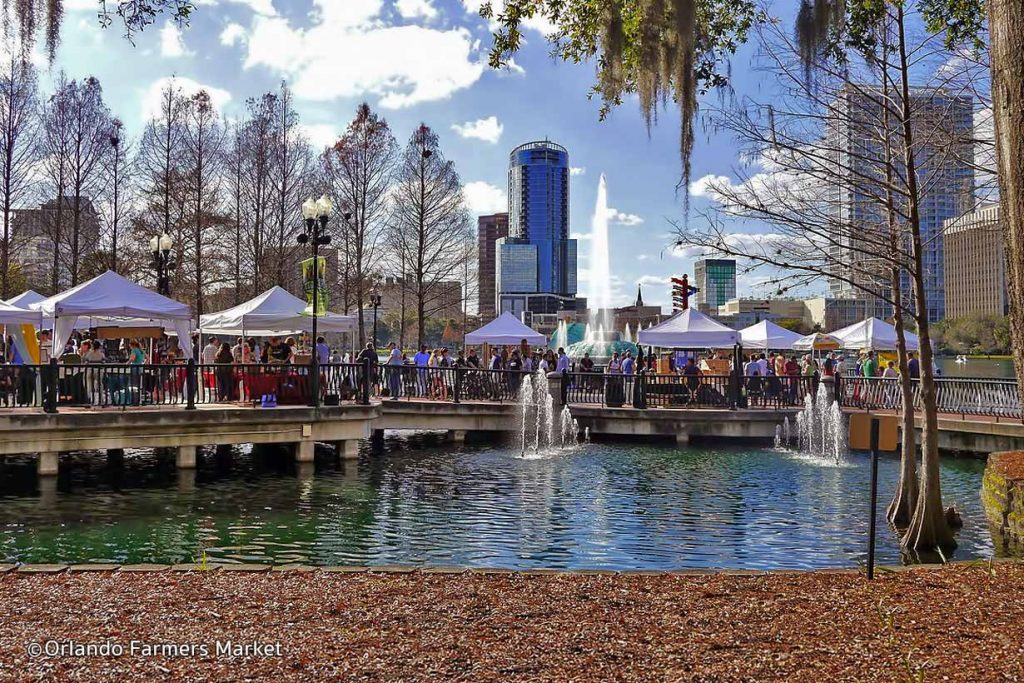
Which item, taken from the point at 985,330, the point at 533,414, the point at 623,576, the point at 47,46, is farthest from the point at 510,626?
the point at 985,330

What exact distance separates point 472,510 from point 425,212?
27085 mm

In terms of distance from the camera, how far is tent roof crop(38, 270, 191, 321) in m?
17.7

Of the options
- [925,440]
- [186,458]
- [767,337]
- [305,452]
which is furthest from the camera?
[767,337]

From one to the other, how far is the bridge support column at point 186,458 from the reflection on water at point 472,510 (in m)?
0.34

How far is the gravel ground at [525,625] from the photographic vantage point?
5.36m

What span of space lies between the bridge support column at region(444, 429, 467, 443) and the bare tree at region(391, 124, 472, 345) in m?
15.0

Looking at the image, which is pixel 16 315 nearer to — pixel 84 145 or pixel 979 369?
pixel 84 145

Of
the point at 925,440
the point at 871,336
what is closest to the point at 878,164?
the point at 925,440

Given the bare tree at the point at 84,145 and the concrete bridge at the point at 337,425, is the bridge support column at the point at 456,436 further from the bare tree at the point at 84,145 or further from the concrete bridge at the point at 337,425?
the bare tree at the point at 84,145

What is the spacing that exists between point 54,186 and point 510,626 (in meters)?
34.0

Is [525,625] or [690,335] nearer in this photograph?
[525,625]

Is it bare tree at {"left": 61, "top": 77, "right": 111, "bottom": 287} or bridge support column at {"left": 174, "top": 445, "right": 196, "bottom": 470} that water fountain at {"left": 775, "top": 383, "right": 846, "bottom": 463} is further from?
bare tree at {"left": 61, "top": 77, "right": 111, "bottom": 287}

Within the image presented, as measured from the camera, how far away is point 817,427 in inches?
933

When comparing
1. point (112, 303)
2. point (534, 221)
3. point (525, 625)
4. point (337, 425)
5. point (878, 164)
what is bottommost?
point (525, 625)
